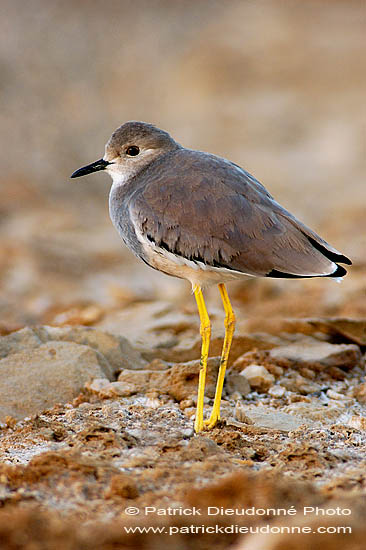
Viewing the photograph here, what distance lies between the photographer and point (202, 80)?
76.1 ft

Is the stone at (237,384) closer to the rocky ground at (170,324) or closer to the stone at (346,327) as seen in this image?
the rocky ground at (170,324)

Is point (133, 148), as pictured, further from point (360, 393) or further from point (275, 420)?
point (360, 393)

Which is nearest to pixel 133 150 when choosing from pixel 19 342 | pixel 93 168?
pixel 93 168

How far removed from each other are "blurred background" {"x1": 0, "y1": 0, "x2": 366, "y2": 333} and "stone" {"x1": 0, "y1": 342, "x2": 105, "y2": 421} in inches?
64.2

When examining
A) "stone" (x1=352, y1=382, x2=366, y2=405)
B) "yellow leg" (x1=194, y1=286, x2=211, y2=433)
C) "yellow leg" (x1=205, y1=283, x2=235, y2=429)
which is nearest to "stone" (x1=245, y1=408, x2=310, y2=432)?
"yellow leg" (x1=205, y1=283, x2=235, y2=429)

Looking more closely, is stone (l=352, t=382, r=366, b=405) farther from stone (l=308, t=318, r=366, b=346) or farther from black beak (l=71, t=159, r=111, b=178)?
black beak (l=71, t=159, r=111, b=178)

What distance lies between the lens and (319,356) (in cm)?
643

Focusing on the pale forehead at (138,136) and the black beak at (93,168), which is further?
the black beak at (93,168)

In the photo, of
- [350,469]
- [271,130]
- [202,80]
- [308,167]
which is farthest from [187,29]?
[350,469]

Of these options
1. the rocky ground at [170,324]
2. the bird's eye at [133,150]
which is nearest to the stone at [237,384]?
the rocky ground at [170,324]

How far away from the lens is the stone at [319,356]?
20.8 ft

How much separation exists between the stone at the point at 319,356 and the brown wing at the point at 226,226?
142cm

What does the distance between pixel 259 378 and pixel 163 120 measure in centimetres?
1603

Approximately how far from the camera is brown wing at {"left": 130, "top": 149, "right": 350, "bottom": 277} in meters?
4.96
